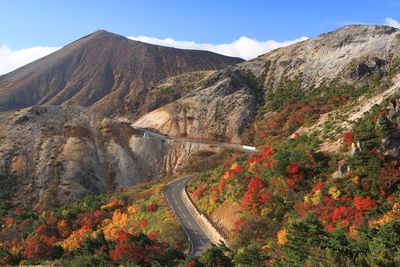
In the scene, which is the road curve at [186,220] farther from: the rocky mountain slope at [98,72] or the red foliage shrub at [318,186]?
the rocky mountain slope at [98,72]

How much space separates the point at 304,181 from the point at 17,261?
81.1ft

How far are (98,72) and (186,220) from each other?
13824 cm

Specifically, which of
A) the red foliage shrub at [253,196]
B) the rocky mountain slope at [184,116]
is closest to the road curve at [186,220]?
the red foliage shrub at [253,196]

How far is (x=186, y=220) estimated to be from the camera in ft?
135

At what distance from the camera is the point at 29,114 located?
85250 mm

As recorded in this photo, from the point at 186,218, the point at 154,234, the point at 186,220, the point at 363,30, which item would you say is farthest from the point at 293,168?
the point at 363,30

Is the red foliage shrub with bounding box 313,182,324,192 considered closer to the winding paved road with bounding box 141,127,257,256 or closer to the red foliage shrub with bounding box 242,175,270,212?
the red foliage shrub with bounding box 242,175,270,212

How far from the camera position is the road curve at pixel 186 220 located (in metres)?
35.1

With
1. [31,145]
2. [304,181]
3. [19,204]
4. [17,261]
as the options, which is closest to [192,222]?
[304,181]

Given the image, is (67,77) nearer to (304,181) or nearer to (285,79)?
(285,79)

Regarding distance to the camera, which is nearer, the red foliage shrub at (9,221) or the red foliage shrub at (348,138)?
the red foliage shrub at (348,138)

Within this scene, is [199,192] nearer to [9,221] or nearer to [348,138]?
[348,138]

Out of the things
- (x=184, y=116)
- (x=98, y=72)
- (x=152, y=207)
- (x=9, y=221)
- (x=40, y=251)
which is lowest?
(x=9, y=221)

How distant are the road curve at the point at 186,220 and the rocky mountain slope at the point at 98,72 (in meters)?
91.0
